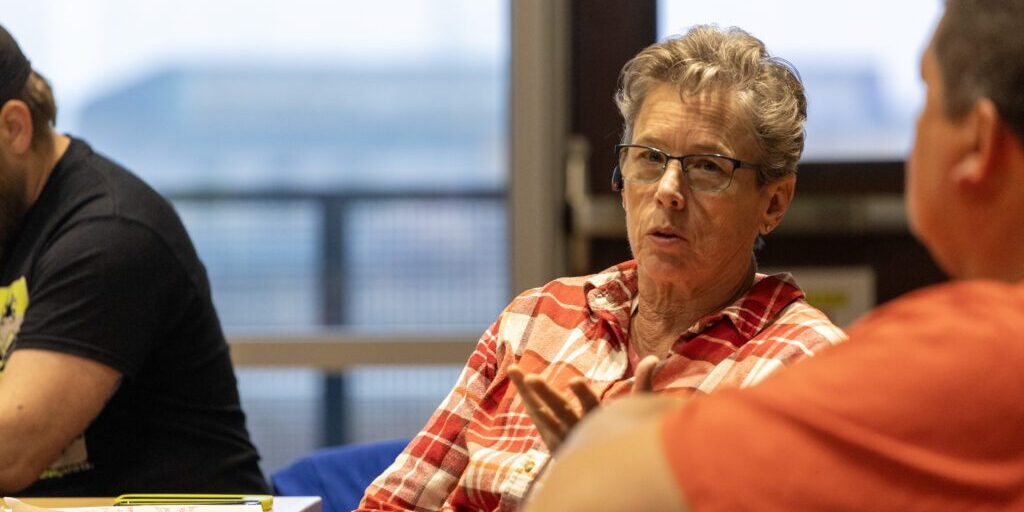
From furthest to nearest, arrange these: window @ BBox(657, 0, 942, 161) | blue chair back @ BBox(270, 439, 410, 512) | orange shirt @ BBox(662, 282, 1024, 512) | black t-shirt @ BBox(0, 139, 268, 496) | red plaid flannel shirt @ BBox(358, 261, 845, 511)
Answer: window @ BBox(657, 0, 942, 161), blue chair back @ BBox(270, 439, 410, 512), black t-shirt @ BBox(0, 139, 268, 496), red plaid flannel shirt @ BBox(358, 261, 845, 511), orange shirt @ BBox(662, 282, 1024, 512)

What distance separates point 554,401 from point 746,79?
68 cm

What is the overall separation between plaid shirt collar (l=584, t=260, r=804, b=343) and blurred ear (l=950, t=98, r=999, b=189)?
2.77 ft

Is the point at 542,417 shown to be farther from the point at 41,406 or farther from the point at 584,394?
the point at 41,406

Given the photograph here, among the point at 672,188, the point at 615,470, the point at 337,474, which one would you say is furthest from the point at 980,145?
the point at 337,474

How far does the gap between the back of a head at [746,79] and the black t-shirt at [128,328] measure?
95cm

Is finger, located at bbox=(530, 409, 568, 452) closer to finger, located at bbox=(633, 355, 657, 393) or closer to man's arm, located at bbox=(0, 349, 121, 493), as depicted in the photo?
finger, located at bbox=(633, 355, 657, 393)

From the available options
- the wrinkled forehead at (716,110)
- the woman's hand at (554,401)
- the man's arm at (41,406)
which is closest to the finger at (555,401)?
the woman's hand at (554,401)

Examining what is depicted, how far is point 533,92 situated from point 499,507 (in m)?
2.23

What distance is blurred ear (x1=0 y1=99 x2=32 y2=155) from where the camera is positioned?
2377 millimetres

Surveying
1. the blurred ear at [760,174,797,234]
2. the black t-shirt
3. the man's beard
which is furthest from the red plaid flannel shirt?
the man's beard

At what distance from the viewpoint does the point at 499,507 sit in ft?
5.98

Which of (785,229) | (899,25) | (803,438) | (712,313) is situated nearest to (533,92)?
(785,229)

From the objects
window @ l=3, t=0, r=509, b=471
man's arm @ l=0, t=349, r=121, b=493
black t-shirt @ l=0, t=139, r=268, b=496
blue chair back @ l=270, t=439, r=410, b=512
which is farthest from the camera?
window @ l=3, t=0, r=509, b=471

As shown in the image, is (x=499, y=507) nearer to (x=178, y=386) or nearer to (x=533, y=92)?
(x=178, y=386)
